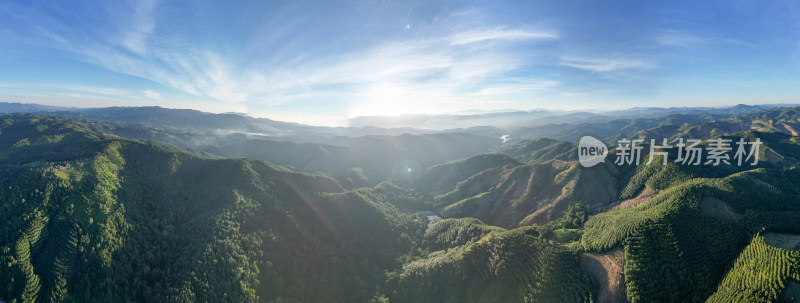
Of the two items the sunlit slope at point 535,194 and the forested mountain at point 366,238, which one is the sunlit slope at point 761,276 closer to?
the forested mountain at point 366,238

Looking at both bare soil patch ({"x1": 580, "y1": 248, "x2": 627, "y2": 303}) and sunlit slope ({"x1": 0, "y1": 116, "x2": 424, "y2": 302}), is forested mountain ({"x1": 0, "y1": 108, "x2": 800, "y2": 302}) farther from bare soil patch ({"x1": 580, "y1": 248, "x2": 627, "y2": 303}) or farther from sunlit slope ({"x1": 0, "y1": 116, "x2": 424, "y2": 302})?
sunlit slope ({"x1": 0, "y1": 116, "x2": 424, "y2": 302})

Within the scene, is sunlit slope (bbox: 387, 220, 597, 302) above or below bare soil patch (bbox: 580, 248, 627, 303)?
below

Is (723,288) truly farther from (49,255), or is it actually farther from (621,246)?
(49,255)

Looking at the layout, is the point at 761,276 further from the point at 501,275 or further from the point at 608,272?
the point at 501,275

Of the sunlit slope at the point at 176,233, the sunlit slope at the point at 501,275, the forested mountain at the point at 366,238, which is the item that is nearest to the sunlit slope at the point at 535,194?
the forested mountain at the point at 366,238

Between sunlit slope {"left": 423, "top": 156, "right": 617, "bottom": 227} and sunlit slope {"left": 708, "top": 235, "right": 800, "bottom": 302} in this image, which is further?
sunlit slope {"left": 423, "top": 156, "right": 617, "bottom": 227}

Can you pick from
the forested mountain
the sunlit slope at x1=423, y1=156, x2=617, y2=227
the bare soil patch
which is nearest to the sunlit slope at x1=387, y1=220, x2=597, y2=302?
the forested mountain

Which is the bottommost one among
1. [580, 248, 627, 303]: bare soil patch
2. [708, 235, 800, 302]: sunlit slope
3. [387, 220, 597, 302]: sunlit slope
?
[387, 220, 597, 302]: sunlit slope
